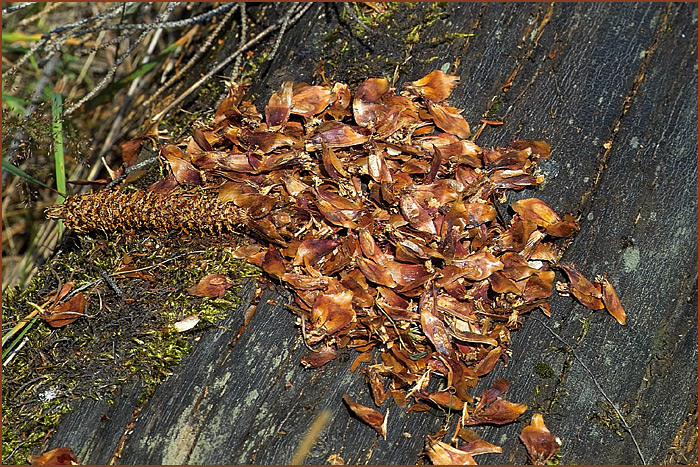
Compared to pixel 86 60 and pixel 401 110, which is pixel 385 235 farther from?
pixel 86 60

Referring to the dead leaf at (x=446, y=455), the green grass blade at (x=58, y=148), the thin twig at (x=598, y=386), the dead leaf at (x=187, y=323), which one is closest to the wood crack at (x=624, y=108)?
the thin twig at (x=598, y=386)

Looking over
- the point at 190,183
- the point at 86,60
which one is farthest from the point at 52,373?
the point at 86,60

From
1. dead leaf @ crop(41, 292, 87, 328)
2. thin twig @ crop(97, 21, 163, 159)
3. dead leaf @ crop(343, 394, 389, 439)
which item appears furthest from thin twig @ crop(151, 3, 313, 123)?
dead leaf @ crop(343, 394, 389, 439)

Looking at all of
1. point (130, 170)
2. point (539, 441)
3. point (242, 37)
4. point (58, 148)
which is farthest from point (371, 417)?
point (58, 148)

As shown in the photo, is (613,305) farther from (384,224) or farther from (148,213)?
(148,213)

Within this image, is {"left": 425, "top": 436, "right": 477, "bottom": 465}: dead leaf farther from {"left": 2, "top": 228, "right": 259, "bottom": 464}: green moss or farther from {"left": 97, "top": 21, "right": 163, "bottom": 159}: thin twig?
{"left": 97, "top": 21, "right": 163, "bottom": 159}: thin twig

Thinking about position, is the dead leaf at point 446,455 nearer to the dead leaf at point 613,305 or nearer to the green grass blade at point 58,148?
the dead leaf at point 613,305
